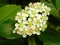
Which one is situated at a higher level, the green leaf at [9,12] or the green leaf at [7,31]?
the green leaf at [9,12]

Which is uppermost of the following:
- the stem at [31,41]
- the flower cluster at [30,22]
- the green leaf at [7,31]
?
the flower cluster at [30,22]

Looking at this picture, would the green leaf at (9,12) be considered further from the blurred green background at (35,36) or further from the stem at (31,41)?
the stem at (31,41)

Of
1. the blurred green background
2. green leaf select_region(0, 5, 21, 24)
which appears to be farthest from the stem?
green leaf select_region(0, 5, 21, 24)

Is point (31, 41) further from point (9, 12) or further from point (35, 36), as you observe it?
point (9, 12)

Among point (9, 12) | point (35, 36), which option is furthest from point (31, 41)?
point (9, 12)

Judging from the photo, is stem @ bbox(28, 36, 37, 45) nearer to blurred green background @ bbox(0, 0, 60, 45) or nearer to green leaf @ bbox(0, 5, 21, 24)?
blurred green background @ bbox(0, 0, 60, 45)

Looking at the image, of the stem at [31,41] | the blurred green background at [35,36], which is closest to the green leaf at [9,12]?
the blurred green background at [35,36]

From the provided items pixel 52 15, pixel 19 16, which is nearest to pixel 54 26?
pixel 52 15

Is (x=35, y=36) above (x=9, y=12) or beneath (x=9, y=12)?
beneath

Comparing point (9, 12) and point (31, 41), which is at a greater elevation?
point (9, 12)
